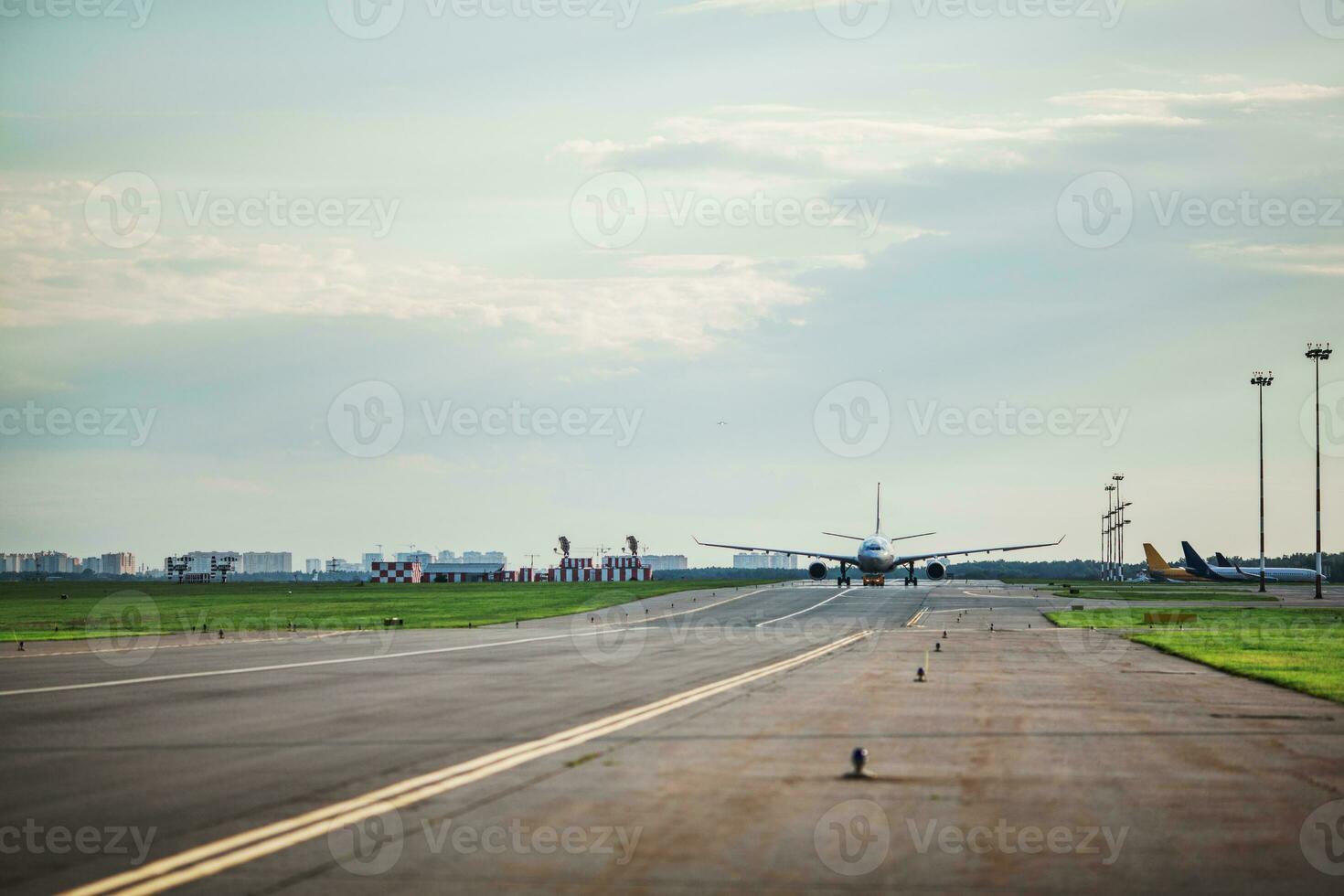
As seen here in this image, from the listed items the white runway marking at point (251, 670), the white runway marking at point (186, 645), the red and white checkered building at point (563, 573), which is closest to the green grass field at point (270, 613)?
the white runway marking at point (186, 645)

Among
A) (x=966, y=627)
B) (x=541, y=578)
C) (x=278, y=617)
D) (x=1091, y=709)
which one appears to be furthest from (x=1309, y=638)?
(x=541, y=578)

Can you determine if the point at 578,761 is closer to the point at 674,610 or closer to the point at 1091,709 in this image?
the point at 1091,709

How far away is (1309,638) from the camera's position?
39062 mm

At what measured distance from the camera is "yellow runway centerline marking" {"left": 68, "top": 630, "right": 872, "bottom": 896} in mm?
7922

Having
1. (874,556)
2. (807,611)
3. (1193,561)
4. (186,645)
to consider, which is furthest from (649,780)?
(1193,561)

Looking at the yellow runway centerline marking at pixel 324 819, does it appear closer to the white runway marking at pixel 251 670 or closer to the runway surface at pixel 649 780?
the runway surface at pixel 649 780

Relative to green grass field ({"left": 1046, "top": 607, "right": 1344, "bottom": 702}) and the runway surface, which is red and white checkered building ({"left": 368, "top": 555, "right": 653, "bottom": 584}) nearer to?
green grass field ({"left": 1046, "top": 607, "right": 1344, "bottom": 702})

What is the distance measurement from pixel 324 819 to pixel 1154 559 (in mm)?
148872

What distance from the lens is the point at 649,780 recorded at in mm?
12000

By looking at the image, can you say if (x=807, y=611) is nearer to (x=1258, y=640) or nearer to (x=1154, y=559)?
(x=1258, y=640)

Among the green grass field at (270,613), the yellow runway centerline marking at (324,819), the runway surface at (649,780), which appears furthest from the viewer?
the green grass field at (270,613)

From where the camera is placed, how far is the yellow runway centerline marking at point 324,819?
312 inches

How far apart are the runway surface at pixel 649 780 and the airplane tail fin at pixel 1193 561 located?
119120mm

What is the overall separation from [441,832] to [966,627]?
1602 inches
